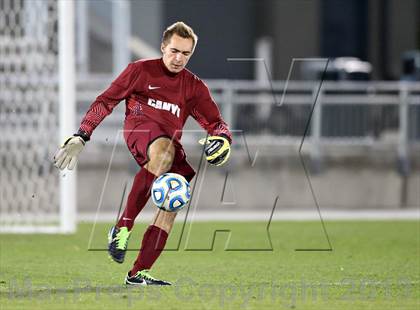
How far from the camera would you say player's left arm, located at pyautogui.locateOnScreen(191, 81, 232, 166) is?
8242 mm

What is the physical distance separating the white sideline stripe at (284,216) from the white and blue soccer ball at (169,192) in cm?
700

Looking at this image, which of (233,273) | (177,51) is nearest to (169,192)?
(177,51)

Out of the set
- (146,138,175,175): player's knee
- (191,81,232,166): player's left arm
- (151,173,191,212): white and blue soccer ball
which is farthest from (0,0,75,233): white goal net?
(151,173,191,212): white and blue soccer ball

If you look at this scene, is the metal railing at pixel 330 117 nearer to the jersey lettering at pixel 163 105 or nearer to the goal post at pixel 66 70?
the goal post at pixel 66 70

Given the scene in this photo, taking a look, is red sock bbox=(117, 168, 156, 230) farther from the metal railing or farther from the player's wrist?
the metal railing

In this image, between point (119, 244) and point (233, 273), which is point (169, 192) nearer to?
point (119, 244)

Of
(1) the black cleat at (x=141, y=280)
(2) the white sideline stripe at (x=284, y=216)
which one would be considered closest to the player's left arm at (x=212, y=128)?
(1) the black cleat at (x=141, y=280)

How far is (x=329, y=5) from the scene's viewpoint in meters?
27.2

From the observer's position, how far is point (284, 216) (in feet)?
52.5

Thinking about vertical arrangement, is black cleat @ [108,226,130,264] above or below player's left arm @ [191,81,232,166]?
below

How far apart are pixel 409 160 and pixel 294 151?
1735 mm

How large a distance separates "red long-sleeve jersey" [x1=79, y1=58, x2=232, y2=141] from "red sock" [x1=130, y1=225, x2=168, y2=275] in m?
0.65

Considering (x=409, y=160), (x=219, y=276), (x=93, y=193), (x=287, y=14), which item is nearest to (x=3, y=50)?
(x=93, y=193)

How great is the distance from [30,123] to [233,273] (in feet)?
23.0
